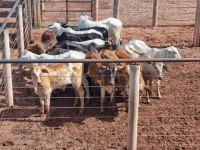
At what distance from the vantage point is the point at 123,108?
27.6 feet

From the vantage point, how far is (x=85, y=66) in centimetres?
898

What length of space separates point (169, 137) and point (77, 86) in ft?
7.20

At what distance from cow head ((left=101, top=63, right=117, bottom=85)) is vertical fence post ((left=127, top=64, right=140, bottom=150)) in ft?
9.10

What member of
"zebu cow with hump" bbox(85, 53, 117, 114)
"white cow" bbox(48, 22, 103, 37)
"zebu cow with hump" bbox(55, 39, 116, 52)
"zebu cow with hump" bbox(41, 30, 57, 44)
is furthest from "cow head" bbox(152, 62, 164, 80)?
"zebu cow with hump" bbox(41, 30, 57, 44)

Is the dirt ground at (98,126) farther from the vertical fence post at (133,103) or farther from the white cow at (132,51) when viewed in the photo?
the vertical fence post at (133,103)

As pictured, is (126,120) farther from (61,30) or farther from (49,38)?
Answer: (61,30)

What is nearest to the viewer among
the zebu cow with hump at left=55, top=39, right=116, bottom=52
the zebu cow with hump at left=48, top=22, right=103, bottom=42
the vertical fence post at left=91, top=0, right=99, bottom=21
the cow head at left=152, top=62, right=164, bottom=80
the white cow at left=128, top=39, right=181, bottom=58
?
the cow head at left=152, top=62, right=164, bottom=80

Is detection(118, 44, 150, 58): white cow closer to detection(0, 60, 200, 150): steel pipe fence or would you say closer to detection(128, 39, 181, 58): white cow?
detection(128, 39, 181, 58): white cow

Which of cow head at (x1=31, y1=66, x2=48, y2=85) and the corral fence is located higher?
the corral fence

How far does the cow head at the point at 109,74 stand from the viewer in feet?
26.6

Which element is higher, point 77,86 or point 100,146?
point 77,86

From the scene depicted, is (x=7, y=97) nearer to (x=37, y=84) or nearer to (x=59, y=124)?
(x=37, y=84)

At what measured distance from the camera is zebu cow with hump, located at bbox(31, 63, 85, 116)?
312 inches

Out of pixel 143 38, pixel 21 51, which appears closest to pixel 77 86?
pixel 21 51
